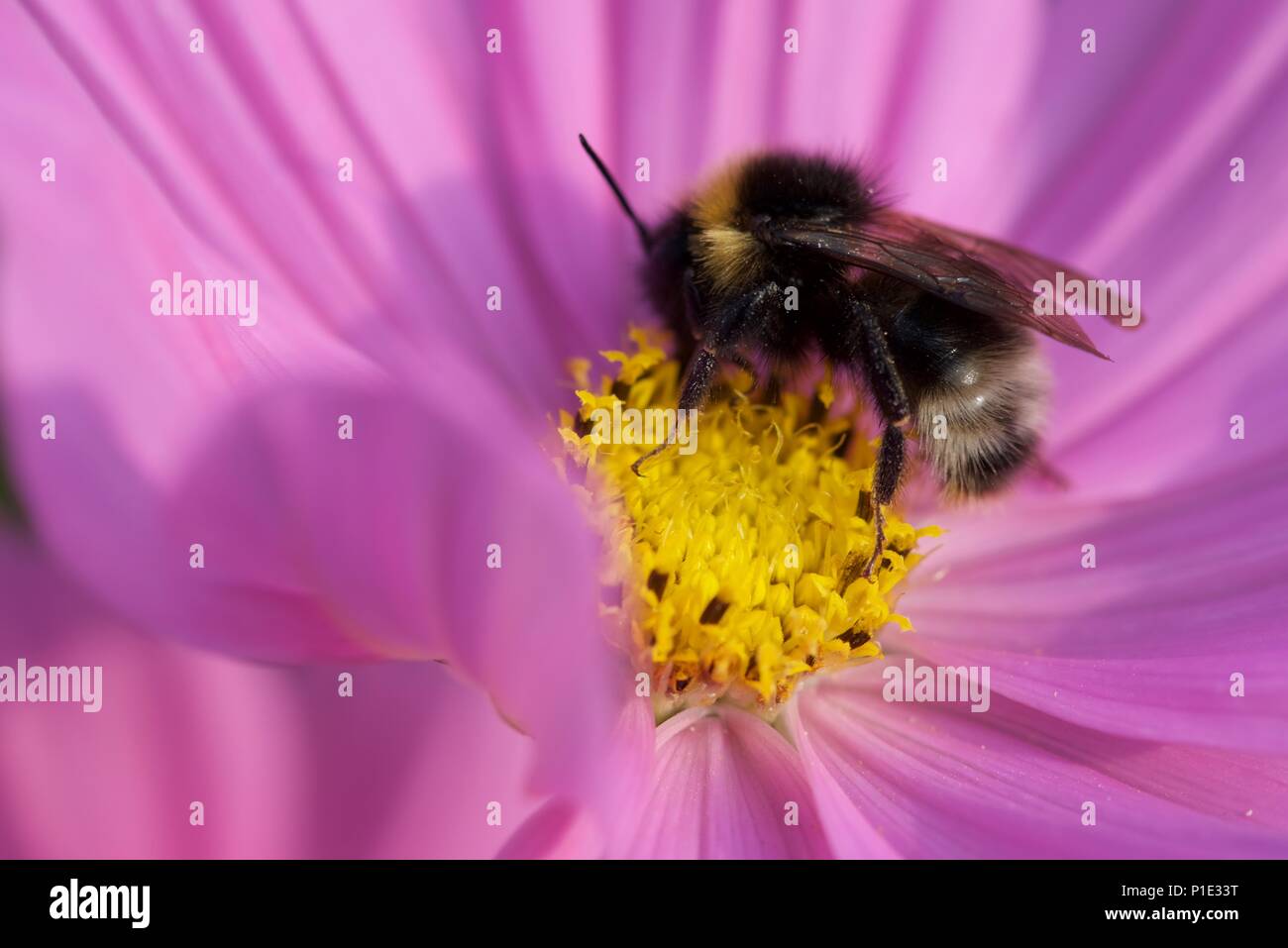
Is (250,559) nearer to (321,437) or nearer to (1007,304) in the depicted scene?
(321,437)

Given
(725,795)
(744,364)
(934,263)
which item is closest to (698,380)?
(744,364)

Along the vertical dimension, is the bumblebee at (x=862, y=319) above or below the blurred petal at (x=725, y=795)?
above

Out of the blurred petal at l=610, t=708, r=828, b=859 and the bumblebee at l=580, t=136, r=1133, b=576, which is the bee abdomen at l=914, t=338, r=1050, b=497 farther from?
the blurred petal at l=610, t=708, r=828, b=859

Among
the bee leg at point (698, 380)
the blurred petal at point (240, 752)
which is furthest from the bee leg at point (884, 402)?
the blurred petal at point (240, 752)

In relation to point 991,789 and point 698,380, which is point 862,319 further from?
point 991,789

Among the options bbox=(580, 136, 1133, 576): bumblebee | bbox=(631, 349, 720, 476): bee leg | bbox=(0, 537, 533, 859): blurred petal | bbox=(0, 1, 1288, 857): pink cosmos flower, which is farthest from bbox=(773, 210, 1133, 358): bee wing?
bbox=(0, 537, 533, 859): blurred petal

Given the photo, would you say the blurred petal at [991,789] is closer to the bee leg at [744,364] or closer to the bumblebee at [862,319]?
the bumblebee at [862,319]
